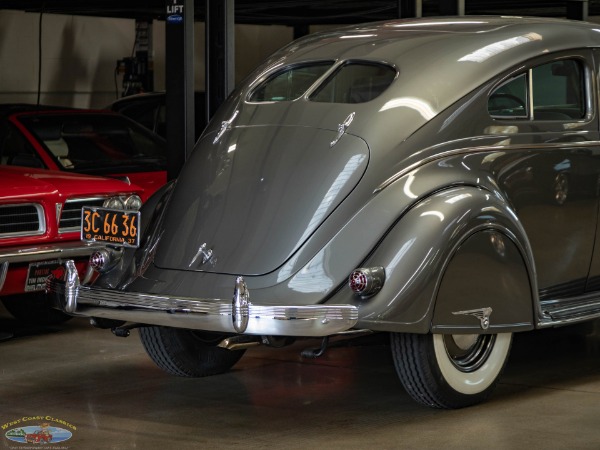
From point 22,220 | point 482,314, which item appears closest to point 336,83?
point 482,314

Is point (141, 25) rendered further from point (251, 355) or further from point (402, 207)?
point (402, 207)

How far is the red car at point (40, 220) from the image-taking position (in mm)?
7215

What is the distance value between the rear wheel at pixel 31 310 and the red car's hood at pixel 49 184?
869mm

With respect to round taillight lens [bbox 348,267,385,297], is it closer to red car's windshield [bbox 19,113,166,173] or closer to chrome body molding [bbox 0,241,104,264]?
chrome body molding [bbox 0,241,104,264]

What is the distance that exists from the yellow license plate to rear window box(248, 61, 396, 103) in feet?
3.10

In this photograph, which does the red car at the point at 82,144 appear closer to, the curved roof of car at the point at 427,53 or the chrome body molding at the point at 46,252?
the chrome body molding at the point at 46,252

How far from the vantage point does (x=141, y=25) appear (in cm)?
1599

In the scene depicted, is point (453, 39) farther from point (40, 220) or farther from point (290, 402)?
point (40, 220)

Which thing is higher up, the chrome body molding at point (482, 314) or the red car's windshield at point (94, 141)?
the red car's windshield at point (94, 141)

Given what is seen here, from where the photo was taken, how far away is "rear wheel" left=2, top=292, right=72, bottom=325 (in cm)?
816

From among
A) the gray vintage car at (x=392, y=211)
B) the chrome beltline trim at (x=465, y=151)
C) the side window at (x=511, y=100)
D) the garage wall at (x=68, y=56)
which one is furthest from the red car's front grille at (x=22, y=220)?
the garage wall at (x=68, y=56)

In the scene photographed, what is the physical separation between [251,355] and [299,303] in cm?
181

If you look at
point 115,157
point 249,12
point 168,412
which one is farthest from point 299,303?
point 249,12

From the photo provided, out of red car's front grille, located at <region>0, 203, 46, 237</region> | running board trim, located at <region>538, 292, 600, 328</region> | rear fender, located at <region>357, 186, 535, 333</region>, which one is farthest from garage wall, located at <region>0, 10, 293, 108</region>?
rear fender, located at <region>357, 186, 535, 333</region>
